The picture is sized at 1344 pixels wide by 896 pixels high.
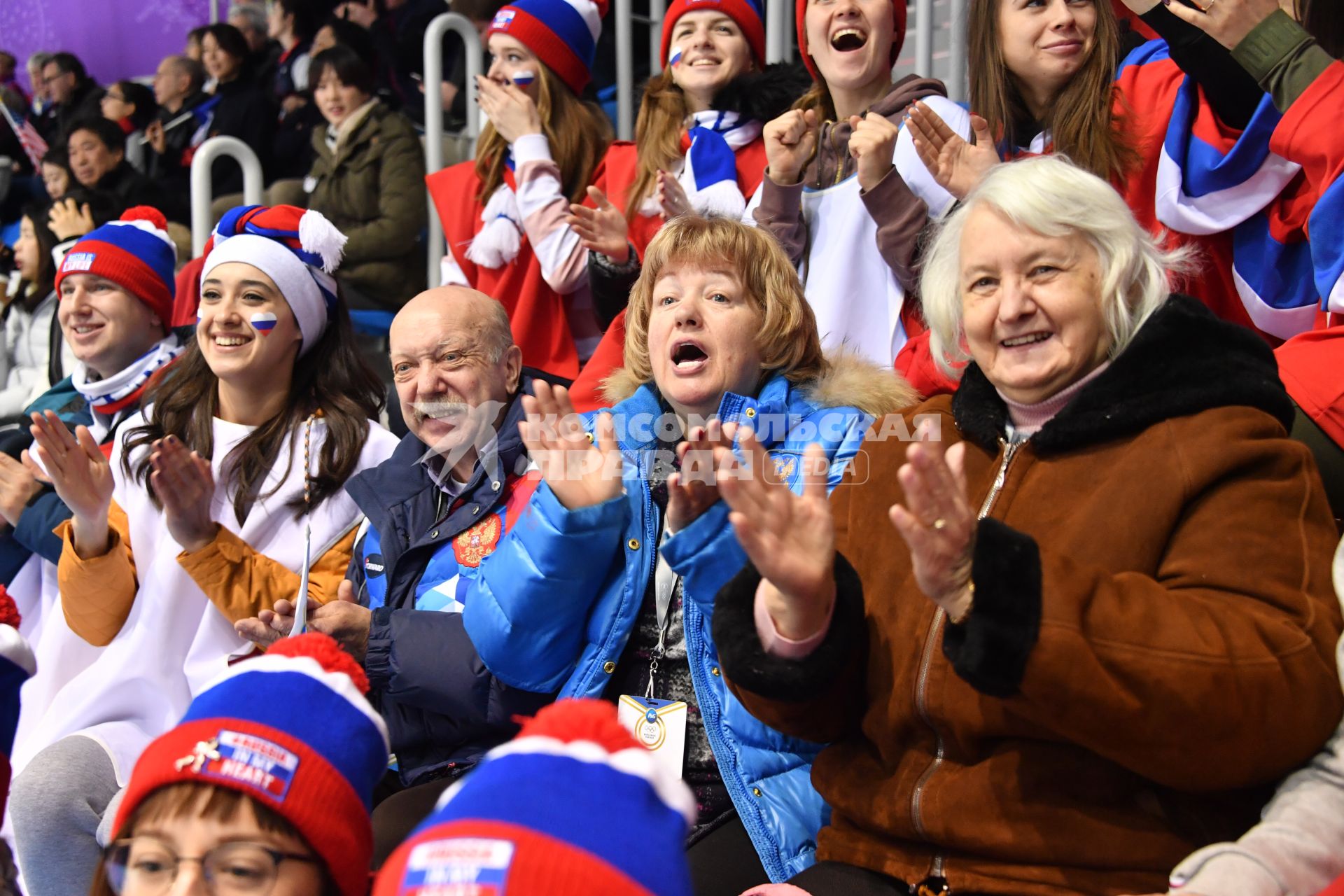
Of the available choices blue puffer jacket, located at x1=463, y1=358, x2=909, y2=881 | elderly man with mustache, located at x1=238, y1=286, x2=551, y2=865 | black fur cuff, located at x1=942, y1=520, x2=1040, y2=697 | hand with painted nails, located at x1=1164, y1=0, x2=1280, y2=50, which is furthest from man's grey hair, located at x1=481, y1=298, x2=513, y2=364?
black fur cuff, located at x1=942, y1=520, x2=1040, y2=697

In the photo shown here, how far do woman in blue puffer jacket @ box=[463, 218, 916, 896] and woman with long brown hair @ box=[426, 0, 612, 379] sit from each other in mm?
1429

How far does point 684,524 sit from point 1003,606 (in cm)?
71

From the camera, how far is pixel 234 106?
6855 mm

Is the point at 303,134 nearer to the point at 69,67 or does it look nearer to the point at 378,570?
the point at 69,67

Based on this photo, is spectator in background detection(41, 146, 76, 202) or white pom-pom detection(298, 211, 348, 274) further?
spectator in background detection(41, 146, 76, 202)

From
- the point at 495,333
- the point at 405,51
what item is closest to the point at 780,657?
the point at 495,333

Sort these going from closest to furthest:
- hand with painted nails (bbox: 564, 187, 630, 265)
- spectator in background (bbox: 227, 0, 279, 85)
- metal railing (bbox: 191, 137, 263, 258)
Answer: hand with painted nails (bbox: 564, 187, 630, 265) < metal railing (bbox: 191, 137, 263, 258) < spectator in background (bbox: 227, 0, 279, 85)

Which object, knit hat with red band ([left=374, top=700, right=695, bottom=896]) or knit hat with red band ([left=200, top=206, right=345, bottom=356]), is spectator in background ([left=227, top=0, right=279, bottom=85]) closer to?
knit hat with red band ([left=200, top=206, right=345, bottom=356])

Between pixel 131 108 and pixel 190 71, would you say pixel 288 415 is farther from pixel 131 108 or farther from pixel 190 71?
pixel 131 108

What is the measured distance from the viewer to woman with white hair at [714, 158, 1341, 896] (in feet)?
5.40

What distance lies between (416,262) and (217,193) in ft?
6.25

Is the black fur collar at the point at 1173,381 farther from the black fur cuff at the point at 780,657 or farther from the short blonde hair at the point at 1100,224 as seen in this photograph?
the black fur cuff at the point at 780,657

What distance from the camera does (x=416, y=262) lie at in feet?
17.7

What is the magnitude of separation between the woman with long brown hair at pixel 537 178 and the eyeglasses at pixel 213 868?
2641 millimetres
